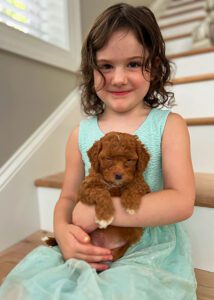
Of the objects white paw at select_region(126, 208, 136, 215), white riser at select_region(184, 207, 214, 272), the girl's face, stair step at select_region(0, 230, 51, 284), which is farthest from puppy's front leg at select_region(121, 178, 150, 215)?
stair step at select_region(0, 230, 51, 284)

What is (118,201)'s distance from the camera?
0.69 m

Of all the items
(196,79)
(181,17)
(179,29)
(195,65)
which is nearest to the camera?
(196,79)

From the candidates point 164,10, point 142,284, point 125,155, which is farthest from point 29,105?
point 164,10

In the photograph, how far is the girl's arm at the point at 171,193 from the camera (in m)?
0.70

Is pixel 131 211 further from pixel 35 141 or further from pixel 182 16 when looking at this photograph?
pixel 182 16

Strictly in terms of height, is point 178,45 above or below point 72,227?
above

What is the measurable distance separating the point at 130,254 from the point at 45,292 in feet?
0.72

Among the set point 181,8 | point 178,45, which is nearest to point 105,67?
point 178,45

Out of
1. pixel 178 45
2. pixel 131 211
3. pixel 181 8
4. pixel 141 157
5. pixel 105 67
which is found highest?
pixel 181 8

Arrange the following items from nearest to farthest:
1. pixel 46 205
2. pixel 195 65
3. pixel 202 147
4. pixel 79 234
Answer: pixel 79 234 < pixel 202 147 < pixel 46 205 < pixel 195 65

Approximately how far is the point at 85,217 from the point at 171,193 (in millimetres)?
218

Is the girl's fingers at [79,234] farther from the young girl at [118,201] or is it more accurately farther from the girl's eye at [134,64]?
the girl's eye at [134,64]

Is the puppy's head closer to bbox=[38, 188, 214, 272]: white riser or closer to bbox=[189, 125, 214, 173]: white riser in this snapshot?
bbox=[38, 188, 214, 272]: white riser

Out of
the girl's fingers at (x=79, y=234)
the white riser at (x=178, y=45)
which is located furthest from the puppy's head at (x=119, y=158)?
the white riser at (x=178, y=45)
